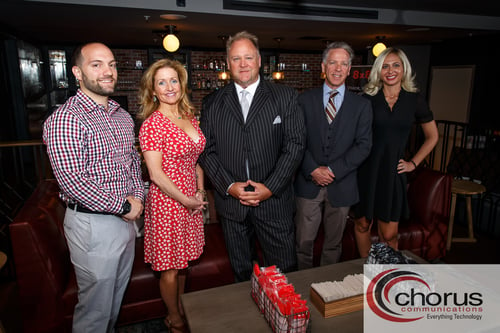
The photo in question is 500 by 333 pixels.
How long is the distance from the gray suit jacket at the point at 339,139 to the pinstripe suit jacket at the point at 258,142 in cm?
21

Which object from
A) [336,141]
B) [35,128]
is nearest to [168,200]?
[336,141]

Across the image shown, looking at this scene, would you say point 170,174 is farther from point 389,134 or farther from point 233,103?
point 389,134

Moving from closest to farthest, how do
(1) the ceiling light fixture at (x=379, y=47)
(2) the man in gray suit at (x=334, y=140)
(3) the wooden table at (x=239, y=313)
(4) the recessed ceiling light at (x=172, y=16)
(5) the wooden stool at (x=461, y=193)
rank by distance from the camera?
(3) the wooden table at (x=239, y=313) → (2) the man in gray suit at (x=334, y=140) → (5) the wooden stool at (x=461, y=193) → (4) the recessed ceiling light at (x=172, y=16) → (1) the ceiling light fixture at (x=379, y=47)

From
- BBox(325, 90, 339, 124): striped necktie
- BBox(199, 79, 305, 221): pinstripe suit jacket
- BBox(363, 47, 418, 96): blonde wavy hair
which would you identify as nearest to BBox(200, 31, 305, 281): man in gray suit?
BBox(199, 79, 305, 221): pinstripe suit jacket

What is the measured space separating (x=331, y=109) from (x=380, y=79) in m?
0.48

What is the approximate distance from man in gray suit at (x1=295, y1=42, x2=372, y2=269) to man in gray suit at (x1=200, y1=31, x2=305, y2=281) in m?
0.22

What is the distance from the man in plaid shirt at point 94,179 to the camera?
1615 mm

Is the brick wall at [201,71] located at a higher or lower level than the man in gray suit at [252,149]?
higher

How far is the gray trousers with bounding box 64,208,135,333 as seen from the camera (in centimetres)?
175

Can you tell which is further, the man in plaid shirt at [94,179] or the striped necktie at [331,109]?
the striped necktie at [331,109]

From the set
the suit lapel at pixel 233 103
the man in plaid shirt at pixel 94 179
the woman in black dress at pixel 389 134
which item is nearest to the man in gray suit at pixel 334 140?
the woman in black dress at pixel 389 134

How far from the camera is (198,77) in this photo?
8883 mm

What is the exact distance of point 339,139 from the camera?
225cm

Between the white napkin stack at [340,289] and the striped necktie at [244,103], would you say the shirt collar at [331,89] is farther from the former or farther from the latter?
the white napkin stack at [340,289]
